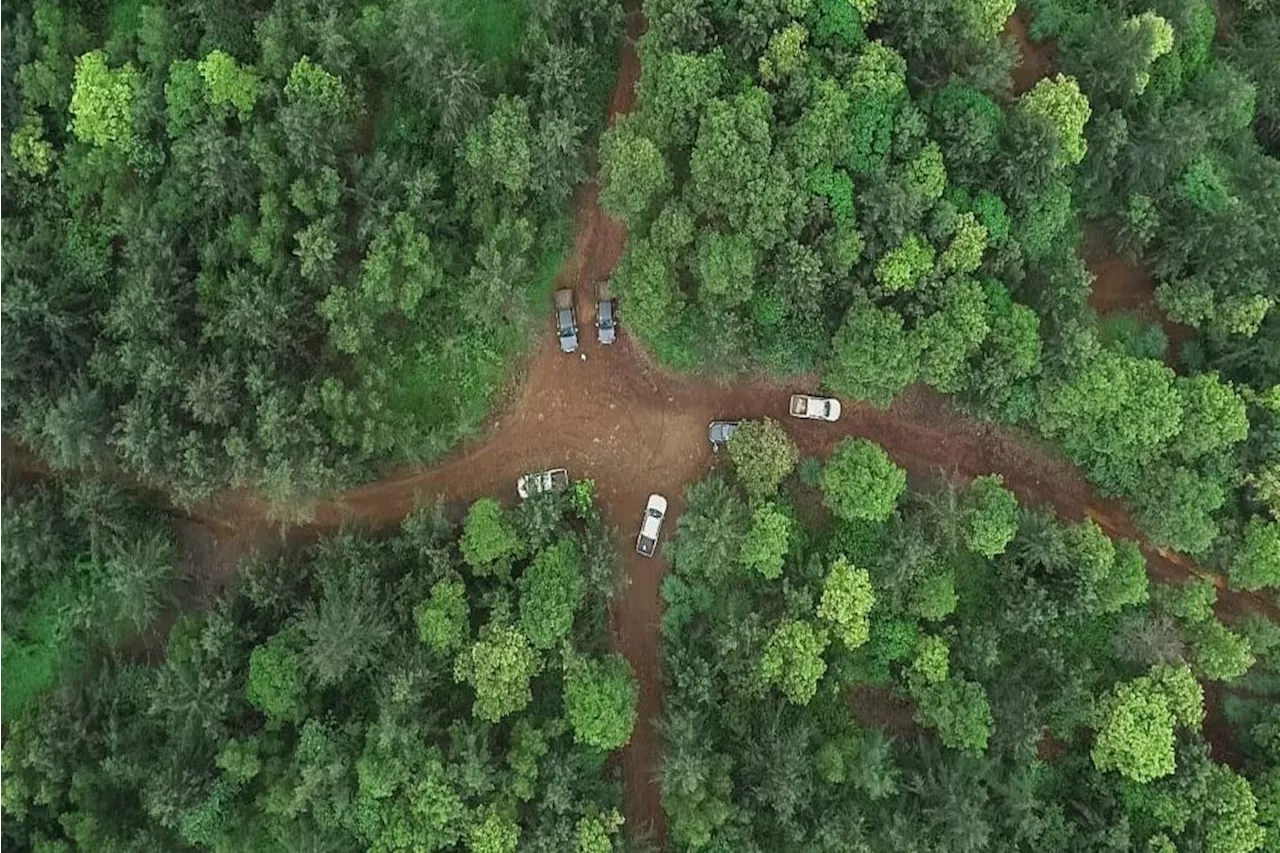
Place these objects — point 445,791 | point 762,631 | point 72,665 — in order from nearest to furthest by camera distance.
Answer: point 445,791 → point 762,631 → point 72,665

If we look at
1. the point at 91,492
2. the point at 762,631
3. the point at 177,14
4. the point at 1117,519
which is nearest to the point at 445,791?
the point at 762,631

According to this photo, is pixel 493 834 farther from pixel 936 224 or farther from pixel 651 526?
pixel 936 224

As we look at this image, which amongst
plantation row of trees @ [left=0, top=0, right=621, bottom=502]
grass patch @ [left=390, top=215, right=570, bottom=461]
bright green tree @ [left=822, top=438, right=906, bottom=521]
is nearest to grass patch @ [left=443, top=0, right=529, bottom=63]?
plantation row of trees @ [left=0, top=0, right=621, bottom=502]

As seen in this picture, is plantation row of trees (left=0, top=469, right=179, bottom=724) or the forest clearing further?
plantation row of trees (left=0, top=469, right=179, bottom=724)

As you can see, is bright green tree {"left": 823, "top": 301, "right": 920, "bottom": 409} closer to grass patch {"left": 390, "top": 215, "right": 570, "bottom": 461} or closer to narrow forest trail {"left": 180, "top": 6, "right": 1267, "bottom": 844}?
narrow forest trail {"left": 180, "top": 6, "right": 1267, "bottom": 844}

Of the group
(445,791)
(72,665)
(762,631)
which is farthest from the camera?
(72,665)

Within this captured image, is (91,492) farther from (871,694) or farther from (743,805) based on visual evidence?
(871,694)

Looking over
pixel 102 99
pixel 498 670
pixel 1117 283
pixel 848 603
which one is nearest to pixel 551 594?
pixel 498 670
